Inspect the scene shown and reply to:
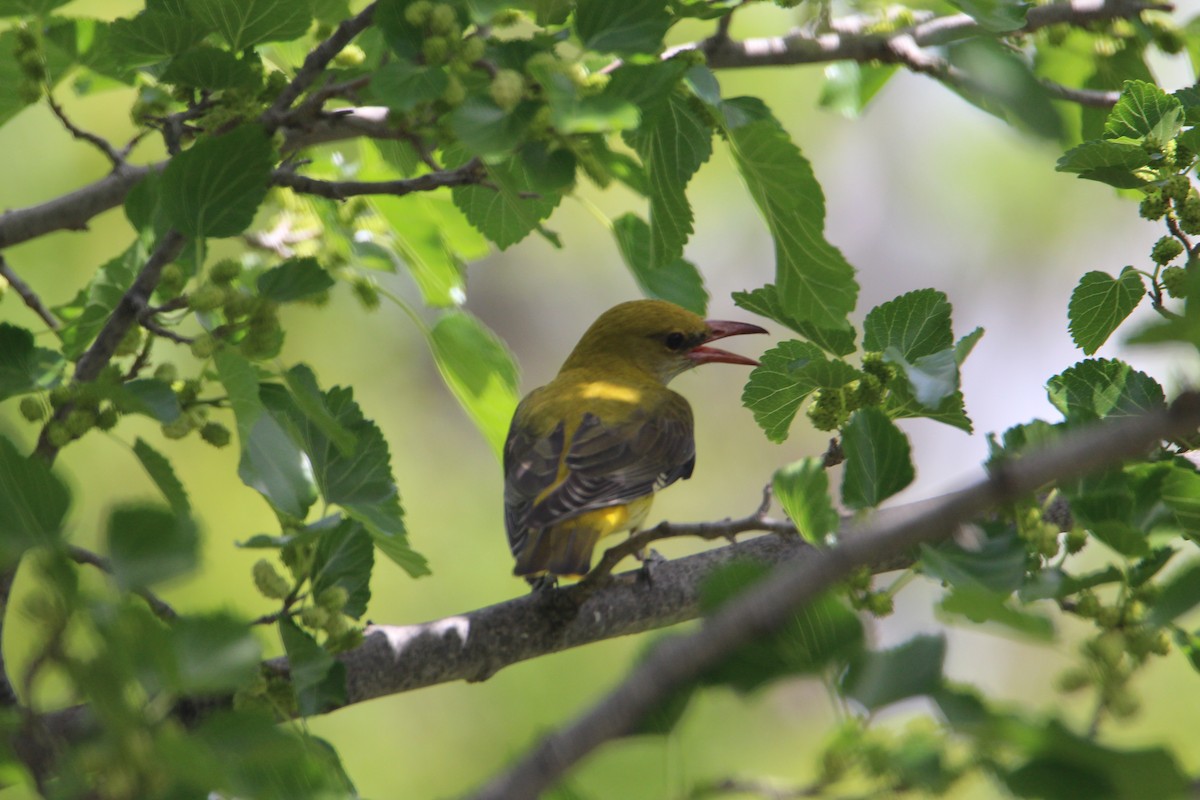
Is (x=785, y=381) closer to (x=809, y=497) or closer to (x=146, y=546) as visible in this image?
(x=809, y=497)

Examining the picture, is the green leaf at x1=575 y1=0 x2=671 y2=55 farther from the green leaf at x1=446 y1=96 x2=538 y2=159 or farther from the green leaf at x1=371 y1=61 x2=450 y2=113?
the green leaf at x1=371 y1=61 x2=450 y2=113

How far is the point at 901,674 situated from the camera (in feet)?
4.76

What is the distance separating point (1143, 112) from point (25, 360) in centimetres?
235

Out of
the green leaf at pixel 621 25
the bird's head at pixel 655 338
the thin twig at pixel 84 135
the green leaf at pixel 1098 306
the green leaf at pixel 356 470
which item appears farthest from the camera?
the bird's head at pixel 655 338

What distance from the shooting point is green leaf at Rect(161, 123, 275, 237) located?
2.30 m

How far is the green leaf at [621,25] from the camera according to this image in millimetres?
2219

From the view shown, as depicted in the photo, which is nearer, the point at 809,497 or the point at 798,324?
the point at 809,497

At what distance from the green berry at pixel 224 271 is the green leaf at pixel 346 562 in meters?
0.52

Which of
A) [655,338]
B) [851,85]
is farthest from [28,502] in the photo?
[655,338]

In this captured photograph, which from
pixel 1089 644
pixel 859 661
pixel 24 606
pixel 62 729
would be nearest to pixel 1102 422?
pixel 1089 644

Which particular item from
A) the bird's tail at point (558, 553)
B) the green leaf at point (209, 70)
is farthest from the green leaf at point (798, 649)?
the bird's tail at point (558, 553)

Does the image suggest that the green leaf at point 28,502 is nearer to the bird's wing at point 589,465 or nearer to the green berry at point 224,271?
the green berry at point 224,271

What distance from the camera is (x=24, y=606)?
1.36 metres

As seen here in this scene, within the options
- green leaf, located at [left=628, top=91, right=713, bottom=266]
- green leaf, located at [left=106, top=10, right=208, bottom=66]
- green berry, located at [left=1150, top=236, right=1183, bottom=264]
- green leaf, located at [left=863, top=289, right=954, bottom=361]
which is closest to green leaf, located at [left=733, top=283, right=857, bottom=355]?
green leaf, located at [left=863, top=289, right=954, bottom=361]
